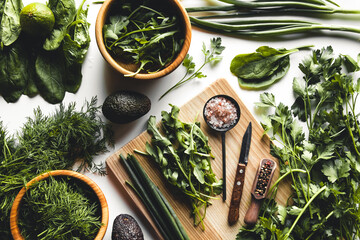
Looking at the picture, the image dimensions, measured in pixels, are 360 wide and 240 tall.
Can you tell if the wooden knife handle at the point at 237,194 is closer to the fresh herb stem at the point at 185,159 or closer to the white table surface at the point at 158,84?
the fresh herb stem at the point at 185,159

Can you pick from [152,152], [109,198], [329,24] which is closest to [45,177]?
[109,198]

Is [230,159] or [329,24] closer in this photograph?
[230,159]

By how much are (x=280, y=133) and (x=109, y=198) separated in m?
0.81

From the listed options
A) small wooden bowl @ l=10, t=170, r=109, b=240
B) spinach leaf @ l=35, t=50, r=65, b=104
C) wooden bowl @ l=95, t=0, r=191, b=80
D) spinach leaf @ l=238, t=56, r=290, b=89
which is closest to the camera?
small wooden bowl @ l=10, t=170, r=109, b=240

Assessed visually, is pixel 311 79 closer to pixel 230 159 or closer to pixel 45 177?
pixel 230 159

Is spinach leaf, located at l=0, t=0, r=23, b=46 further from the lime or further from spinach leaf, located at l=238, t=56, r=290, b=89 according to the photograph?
spinach leaf, located at l=238, t=56, r=290, b=89

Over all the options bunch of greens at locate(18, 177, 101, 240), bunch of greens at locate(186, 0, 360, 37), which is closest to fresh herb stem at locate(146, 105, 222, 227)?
bunch of greens at locate(18, 177, 101, 240)

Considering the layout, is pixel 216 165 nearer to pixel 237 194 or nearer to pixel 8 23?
pixel 237 194

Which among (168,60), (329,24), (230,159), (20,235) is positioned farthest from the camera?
(329,24)

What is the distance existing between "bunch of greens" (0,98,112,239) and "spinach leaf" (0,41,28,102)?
5.2 inches

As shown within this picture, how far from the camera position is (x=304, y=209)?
1513mm

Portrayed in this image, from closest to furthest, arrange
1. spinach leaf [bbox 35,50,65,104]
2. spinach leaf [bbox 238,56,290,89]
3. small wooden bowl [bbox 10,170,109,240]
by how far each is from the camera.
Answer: small wooden bowl [bbox 10,170,109,240], spinach leaf [bbox 35,50,65,104], spinach leaf [bbox 238,56,290,89]

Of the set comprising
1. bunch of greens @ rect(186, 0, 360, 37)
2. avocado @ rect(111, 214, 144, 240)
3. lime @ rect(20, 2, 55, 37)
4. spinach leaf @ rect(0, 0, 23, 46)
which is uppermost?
bunch of greens @ rect(186, 0, 360, 37)

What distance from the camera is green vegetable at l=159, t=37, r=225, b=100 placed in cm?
170
